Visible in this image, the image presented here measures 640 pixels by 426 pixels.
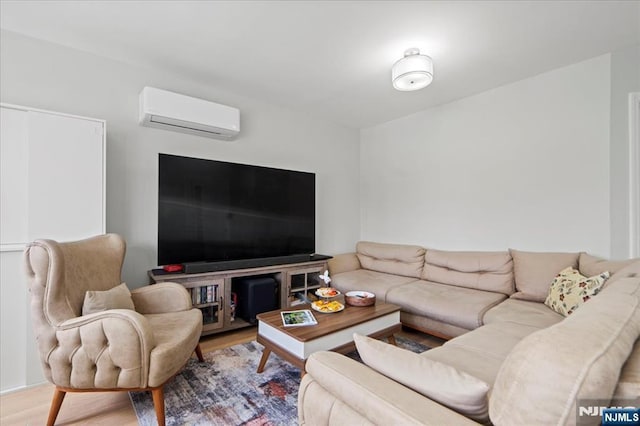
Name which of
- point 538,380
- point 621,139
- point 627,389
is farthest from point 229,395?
point 621,139

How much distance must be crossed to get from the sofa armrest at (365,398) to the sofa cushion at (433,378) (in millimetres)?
38

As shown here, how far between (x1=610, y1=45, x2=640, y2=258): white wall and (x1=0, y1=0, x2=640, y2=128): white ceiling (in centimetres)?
15

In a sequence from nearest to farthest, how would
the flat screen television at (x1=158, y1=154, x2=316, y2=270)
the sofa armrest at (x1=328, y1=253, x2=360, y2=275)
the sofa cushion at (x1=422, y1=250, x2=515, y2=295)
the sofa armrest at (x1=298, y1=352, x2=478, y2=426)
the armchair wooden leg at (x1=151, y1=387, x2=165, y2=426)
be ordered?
the sofa armrest at (x1=298, y1=352, x2=478, y2=426)
the armchair wooden leg at (x1=151, y1=387, x2=165, y2=426)
the flat screen television at (x1=158, y1=154, x2=316, y2=270)
the sofa cushion at (x1=422, y1=250, x2=515, y2=295)
the sofa armrest at (x1=328, y1=253, x2=360, y2=275)

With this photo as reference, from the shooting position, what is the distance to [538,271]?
2508 mm

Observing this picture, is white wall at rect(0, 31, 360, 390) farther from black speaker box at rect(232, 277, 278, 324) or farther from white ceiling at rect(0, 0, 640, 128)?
black speaker box at rect(232, 277, 278, 324)

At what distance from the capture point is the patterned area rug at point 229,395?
65.0 inches

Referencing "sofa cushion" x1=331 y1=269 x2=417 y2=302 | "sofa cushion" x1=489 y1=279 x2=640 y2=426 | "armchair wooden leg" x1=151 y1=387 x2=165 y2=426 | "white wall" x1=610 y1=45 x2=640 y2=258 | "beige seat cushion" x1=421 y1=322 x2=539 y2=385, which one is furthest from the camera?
"sofa cushion" x1=331 y1=269 x2=417 y2=302

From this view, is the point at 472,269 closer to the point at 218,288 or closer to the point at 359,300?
the point at 359,300

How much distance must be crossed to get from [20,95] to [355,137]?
3652 mm

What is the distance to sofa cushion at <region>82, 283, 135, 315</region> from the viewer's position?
67.9 inches

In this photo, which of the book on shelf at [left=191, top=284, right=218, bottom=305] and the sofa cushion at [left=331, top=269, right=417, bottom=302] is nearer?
the book on shelf at [left=191, top=284, right=218, bottom=305]

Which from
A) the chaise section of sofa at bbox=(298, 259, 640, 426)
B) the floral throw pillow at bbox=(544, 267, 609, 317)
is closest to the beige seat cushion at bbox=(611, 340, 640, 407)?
the chaise section of sofa at bbox=(298, 259, 640, 426)

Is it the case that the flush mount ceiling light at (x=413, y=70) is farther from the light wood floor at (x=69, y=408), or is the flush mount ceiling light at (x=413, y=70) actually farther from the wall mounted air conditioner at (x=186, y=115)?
the light wood floor at (x=69, y=408)

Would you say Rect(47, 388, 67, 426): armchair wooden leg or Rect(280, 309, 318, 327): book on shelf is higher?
Rect(280, 309, 318, 327): book on shelf
